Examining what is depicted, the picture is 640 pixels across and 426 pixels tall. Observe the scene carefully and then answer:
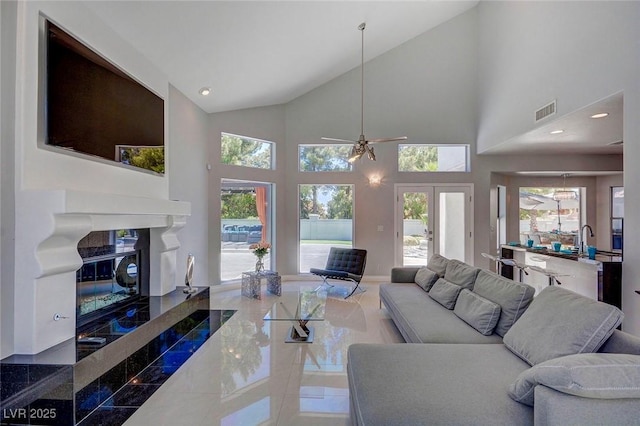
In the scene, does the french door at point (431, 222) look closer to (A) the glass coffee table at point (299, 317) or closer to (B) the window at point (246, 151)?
(B) the window at point (246, 151)

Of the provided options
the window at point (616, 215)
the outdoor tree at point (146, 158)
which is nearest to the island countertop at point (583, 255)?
the window at point (616, 215)

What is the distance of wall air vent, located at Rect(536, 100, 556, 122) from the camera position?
13.7 feet

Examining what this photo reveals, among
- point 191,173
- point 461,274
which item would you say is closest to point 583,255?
point 461,274

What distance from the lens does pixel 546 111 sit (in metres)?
4.32

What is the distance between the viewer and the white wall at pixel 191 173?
15.6 feet

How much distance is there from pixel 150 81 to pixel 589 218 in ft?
29.0

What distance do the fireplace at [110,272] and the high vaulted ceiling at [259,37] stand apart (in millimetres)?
2041

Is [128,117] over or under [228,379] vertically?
over

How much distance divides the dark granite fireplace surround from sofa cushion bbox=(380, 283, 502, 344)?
216 centimetres

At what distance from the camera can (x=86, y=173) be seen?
2.78 m

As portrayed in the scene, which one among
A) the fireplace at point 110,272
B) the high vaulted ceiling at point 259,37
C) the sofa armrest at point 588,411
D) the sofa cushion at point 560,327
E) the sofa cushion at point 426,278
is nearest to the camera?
the sofa armrest at point 588,411

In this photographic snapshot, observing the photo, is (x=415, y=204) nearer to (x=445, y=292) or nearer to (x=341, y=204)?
(x=341, y=204)

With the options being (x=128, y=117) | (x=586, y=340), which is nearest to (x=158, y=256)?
(x=128, y=117)

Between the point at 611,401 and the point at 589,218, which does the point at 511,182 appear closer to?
the point at 589,218
